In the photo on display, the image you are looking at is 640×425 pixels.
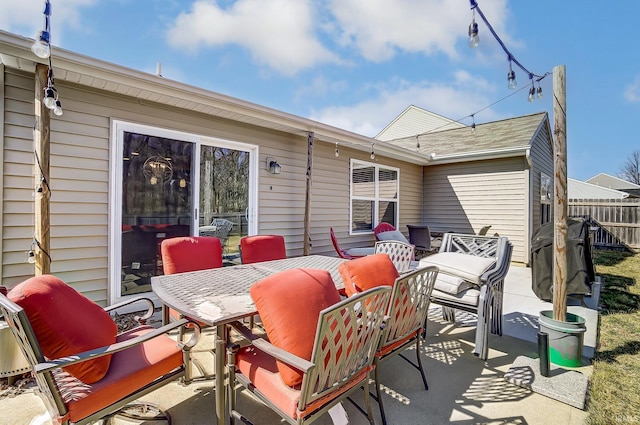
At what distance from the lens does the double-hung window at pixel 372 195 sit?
688 cm

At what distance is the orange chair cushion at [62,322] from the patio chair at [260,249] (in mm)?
1911

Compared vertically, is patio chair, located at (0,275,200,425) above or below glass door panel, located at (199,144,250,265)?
below

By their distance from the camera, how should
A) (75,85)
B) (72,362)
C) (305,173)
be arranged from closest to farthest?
1. (72,362)
2. (75,85)
3. (305,173)

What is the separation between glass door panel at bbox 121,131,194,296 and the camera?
378 centimetres

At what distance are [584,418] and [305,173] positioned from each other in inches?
186

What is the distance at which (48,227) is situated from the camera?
9.78 feet

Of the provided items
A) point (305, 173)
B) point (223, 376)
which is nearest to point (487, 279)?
point (223, 376)

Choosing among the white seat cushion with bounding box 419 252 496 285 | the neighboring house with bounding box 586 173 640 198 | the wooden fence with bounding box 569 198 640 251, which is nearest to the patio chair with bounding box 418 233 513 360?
the white seat cushion with bounding box 419 252 496 285

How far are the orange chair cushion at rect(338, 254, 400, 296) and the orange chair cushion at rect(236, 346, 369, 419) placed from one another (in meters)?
0.54

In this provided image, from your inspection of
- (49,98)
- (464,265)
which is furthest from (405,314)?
(49,98)

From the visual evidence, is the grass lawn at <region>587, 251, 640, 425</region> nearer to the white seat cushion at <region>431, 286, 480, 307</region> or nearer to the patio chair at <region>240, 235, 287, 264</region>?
the white seat cushion at <region>431, 286, 480, 307</region>

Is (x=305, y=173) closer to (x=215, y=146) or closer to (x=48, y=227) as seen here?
(x=215, y=146)

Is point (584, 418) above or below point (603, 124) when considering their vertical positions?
below

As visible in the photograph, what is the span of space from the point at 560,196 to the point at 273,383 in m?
2.88
